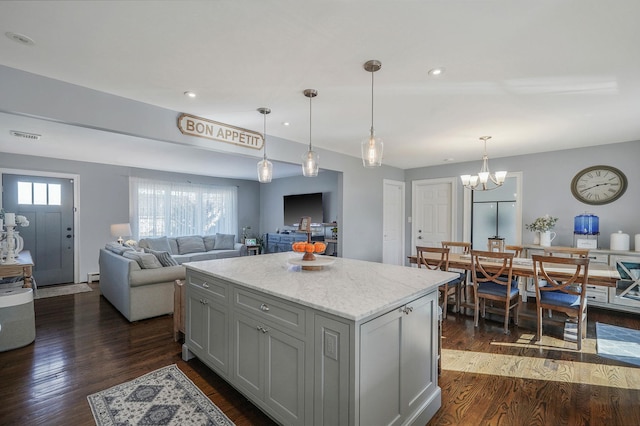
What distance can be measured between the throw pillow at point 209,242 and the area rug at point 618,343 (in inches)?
278

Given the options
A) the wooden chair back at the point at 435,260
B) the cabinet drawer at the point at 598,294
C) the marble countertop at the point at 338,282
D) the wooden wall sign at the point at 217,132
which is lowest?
the cabinet drawer at the point at 598,294

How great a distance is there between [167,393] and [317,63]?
107 inches

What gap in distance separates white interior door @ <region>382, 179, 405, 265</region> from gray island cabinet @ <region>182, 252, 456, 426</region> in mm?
3725

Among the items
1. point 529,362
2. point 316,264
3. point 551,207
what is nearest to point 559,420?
point 529,362

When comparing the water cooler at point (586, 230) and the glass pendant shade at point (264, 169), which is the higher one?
the glass pendant shade at point (264, 169)

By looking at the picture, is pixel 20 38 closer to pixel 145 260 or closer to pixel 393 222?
pixel 145 260

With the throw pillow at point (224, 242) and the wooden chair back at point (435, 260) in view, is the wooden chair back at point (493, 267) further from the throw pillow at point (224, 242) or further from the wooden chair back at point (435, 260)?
the throw pillow at point (224, 242)

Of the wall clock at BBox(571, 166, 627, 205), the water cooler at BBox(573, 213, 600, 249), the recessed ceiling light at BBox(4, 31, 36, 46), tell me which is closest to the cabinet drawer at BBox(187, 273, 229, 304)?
the recessed ceiling light at BBox(4, 31, 36, 46)

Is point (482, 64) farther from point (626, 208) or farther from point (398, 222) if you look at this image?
point (398, 222)

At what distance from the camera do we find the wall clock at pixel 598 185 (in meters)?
4.39

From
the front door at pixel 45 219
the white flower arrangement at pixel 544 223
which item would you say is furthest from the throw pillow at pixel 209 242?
the white flower arrangement at pixel 544 223

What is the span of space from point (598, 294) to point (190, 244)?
763 centimetres

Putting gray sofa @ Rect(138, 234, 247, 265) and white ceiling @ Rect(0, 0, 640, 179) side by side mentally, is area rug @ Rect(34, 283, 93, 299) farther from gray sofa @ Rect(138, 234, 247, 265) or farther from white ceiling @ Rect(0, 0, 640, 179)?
white ceiling @ Rect(0, 0, 640, 179)

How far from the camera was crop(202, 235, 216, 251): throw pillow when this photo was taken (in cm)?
728
